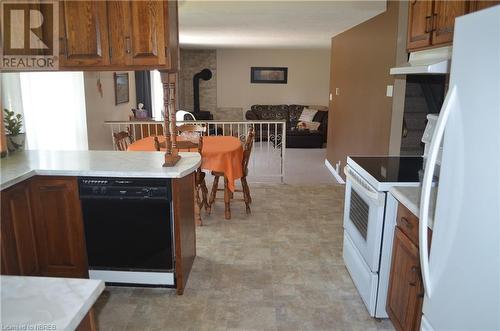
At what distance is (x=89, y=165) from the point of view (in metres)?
2.50

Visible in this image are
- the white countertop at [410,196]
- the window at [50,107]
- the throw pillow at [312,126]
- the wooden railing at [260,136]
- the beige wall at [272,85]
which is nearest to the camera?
the white countertop at [410,196]

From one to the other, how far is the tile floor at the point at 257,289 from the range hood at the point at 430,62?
59.9 inches

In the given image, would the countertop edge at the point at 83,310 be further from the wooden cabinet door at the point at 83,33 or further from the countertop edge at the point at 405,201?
the wooden cabinet door at the point at 83,33

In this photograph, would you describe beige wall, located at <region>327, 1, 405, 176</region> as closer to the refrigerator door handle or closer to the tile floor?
the tile floor

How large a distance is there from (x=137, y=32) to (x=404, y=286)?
83.3 inches

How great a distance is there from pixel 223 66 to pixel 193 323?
28.2ft

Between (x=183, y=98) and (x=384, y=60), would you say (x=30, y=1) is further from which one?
(x=183, y=98)

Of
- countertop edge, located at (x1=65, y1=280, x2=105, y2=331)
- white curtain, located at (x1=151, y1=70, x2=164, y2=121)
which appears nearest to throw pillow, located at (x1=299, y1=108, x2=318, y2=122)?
white curtain, located at (x1=151, y1=70, x2=164, y2=121)

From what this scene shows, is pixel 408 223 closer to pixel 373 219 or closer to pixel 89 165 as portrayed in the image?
pixel 373 219

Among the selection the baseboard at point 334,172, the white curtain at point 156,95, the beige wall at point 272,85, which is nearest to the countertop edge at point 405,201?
the baseboard at point 334,172

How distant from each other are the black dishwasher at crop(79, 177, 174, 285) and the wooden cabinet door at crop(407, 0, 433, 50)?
1788 mm

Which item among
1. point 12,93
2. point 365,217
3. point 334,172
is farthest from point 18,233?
point 334,172

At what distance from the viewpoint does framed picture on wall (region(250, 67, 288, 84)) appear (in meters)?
10.1

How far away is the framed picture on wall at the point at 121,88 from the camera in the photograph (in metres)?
A: 5.22
